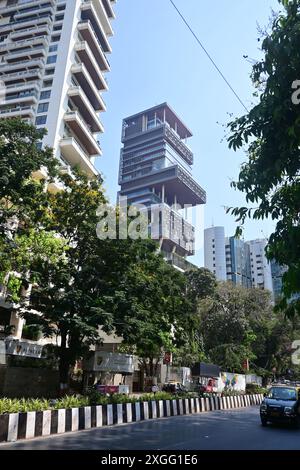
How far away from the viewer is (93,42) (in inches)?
2157

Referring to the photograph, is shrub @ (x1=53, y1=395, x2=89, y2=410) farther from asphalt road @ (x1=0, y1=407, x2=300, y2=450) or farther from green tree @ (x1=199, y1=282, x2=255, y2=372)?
green tree @ (x1=199, y1=282, x2=255, y2=372)

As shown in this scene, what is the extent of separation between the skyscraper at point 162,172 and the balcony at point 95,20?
42.3 m

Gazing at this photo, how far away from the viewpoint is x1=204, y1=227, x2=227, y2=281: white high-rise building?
113 m

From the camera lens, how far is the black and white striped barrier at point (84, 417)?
9141 mm

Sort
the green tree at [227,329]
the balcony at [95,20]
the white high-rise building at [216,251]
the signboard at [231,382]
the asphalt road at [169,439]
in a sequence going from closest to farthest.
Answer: the asphalt road at [169,439]
the signboard at [231,382]
the green tree at [227,329]
the balcony at [95,20]
the white high-rise building at [216,251]

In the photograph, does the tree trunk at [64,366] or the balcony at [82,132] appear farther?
the balcony at [82,132]

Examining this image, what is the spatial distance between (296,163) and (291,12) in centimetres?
223

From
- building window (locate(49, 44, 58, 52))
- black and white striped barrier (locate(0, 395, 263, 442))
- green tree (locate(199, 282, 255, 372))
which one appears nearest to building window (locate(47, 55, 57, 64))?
building window (locate(49, 44, 58, 52))

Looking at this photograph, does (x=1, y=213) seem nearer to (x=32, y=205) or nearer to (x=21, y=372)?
(x=32, y=205)

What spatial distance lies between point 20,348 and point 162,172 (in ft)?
302

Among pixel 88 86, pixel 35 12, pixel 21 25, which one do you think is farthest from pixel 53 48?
pixel 21 25

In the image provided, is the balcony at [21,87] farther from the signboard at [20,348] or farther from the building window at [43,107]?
the signboard at [20,348]

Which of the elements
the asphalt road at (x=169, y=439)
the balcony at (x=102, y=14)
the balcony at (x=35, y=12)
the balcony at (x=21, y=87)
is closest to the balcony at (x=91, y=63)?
the balcony at (x=21, y=87)

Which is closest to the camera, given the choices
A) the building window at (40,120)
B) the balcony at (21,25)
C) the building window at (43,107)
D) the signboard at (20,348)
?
the signboard at (20,348)
